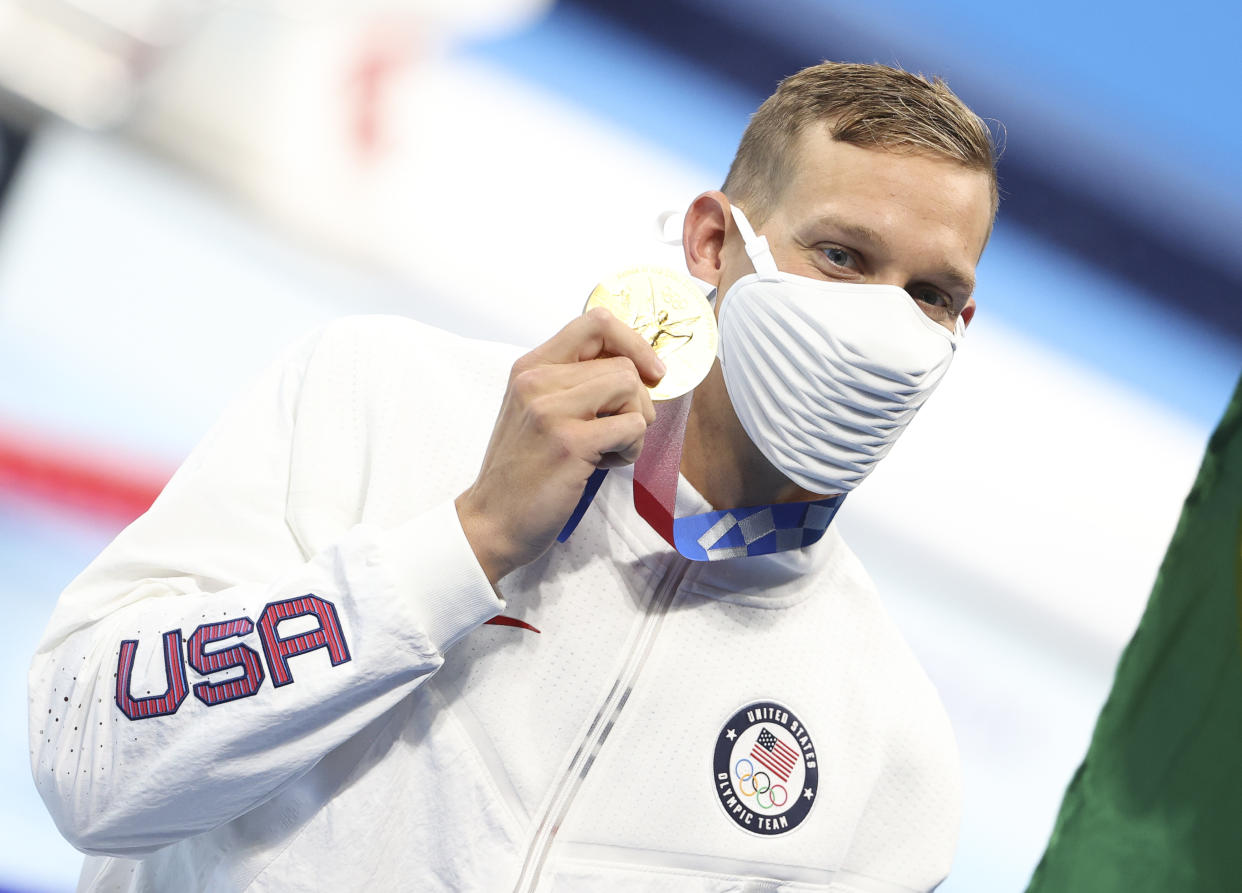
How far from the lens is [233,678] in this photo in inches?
47.2

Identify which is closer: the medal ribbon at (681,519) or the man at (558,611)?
the man at (558,611)

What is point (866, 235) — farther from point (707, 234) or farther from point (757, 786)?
point (757, 786)

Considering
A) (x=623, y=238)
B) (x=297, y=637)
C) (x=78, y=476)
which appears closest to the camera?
(x=297, y=637)

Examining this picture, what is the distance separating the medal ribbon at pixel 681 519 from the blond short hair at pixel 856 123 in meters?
0.41

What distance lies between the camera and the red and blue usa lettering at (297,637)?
1.19 meters

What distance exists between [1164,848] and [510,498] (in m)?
1.09

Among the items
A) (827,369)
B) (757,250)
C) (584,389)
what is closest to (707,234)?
(757,250)

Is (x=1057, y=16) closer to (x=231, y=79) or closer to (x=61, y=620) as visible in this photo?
(x=231, y=79)

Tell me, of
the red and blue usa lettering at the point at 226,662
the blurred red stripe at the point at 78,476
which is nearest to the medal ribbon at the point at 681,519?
the red and blue usa lettering at the point at 226,662

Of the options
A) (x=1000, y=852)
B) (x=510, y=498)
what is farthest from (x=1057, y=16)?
(x=510, y=498)

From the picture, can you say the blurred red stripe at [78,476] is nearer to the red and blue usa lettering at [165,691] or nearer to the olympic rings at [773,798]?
the red and blue usa lettering at [165,691]

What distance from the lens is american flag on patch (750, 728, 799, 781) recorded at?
5.24 feet

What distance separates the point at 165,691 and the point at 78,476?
2497mm

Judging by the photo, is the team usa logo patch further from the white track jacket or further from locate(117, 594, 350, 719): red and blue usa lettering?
locate(117, 594, 350, 719): red and blue usa lettering
